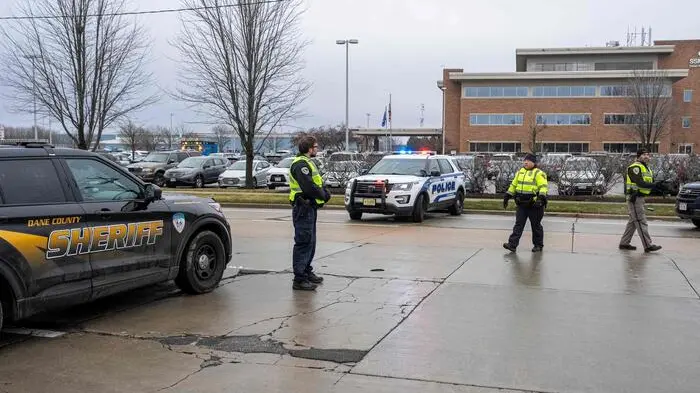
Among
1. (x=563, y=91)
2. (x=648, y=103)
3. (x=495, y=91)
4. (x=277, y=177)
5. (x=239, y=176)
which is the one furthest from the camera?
(x=495, y=91)

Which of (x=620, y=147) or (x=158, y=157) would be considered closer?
(x=158, y=157)

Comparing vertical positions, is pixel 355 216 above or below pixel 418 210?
below

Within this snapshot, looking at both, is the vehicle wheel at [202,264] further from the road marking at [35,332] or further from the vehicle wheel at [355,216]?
the vehicle wheel at [355,216]

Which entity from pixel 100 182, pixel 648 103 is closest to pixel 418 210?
pixel 100 182

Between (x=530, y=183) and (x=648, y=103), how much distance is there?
161 ft

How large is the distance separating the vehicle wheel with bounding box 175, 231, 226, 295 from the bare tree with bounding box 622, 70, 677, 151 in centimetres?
5236

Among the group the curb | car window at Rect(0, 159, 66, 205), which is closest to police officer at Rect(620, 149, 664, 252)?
the curb

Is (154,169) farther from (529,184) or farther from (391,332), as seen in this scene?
(391,332)

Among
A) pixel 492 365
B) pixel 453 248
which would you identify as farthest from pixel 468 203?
pixel 492 365

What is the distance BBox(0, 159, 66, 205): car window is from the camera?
5.31 meters

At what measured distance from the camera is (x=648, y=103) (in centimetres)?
5341

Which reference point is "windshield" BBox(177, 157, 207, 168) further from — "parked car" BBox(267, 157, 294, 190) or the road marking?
the road marking

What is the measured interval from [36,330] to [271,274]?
10.8 feet

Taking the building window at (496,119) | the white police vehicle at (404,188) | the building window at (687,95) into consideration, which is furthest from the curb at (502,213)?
the building window at (687,95)
